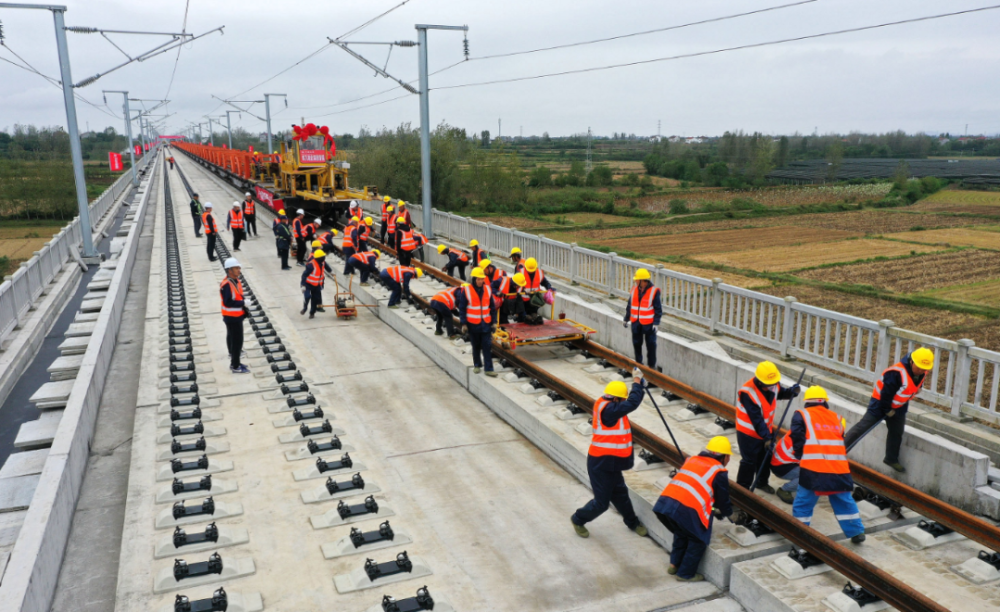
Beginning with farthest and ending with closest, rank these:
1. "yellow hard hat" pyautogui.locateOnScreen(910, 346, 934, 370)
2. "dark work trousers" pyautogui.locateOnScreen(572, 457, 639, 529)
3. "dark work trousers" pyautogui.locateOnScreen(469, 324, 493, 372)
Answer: "dark work trousers" pyautogui.locateOnScreen(469, 324, 493, 372) < "yellow hard hat" pyautogui.locateOnScreen(910, 346, 934, 370) < "dark work trousers" pyautogui.locateOnScreen(572, 457, 639, 529)

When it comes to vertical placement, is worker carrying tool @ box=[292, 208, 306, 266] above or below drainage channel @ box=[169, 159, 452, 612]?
above

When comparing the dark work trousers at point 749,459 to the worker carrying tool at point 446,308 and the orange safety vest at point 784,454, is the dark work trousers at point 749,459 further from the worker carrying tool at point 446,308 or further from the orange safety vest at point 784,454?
the worker carrying tool at point 446,308

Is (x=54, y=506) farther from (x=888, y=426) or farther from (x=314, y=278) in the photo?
(x=314, y=278)

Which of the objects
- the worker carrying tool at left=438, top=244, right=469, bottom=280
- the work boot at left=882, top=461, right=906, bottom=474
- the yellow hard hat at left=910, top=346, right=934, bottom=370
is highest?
the yellow hard hat at left=910, top=346, right=934, bottom=370

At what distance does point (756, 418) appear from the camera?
6.88 metres

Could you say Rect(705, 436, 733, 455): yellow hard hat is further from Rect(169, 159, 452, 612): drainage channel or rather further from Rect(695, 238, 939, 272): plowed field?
Rect(695, 238, 939, 272): plowed field

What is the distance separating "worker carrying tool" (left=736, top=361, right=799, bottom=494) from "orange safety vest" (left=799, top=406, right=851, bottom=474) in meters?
0.55

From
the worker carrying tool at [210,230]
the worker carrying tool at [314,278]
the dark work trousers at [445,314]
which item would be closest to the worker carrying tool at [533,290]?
the dark work trousers at [445,314]

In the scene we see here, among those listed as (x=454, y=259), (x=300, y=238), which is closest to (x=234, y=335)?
(x=454, y=259)

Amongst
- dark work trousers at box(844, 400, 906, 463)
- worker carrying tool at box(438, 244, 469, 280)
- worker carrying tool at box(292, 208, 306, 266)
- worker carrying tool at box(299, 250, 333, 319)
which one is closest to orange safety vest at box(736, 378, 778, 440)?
dark work trousers at box(844, 400, 906, 463)

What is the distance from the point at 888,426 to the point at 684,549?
277 cm

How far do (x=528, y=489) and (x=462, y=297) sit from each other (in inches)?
143

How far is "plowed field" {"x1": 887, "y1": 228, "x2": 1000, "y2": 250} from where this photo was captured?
36.8 meters

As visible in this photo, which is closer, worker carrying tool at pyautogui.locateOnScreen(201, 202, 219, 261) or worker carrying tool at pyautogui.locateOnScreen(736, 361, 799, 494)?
worker carrying tool at pyautogui.locateOnScreen(736, 361, 799, 494)
